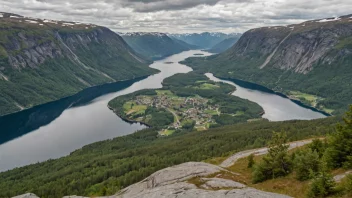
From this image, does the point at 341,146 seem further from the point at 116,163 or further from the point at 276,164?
the point at 116,163

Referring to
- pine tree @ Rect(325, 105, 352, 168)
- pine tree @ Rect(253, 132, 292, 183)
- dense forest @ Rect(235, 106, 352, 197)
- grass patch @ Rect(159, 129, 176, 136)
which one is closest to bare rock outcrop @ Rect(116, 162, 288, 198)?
dense forest @ Rect(235, 106, 352, 197)

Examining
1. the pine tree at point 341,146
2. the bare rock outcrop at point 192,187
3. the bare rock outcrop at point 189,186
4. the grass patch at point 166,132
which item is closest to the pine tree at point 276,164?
the bare rock outcrop at point 192,187

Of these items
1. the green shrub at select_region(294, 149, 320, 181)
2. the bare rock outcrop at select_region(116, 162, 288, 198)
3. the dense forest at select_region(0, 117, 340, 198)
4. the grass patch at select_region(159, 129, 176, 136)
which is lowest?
the grass patch at select_region(159, 129, 176, 136)

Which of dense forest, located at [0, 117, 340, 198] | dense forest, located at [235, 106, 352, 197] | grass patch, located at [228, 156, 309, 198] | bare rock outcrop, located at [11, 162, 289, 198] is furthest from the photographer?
dense forest, located at [0, 117, 340, 198]

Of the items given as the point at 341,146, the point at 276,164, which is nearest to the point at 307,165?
the point at 341,146

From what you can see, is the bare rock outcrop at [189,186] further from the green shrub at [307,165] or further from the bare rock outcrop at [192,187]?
the green shrub at [307,165]

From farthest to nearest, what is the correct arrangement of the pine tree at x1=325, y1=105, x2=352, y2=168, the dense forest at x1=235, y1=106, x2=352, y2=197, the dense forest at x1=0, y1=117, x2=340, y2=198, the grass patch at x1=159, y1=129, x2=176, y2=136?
the grass patch at x1=159, y1=129, x2=176, y2=136
the dense forest at x1=0, y1=117, x2=340, y2=198
the pine tree at x1=325, y1=105, x2=352, y2=168
the dense forest at x1=235, y1=106, x2=352, y2=197

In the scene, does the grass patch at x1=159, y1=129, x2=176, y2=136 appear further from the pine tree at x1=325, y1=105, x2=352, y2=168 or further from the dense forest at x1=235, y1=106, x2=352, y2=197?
the pine tree at x1=325, y1=105, x2=352, y2=168

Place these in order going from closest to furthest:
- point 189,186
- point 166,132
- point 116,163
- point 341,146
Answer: point 341,146, point 189,186, point 116,163, point 166,132

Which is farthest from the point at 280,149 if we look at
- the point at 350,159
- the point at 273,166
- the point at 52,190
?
the point at 52,190
